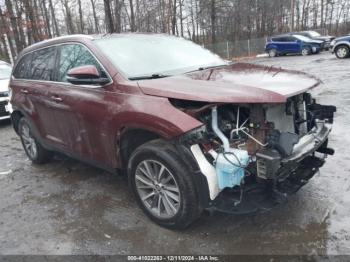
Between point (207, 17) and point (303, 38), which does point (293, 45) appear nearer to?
point (303, 38)

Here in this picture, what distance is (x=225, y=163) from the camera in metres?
2.85

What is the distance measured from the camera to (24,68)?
210 inches

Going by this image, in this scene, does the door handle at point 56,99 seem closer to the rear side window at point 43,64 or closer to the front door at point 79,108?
the front door at point 79,108

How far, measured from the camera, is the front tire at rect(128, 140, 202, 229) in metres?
3.02

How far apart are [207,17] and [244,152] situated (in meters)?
37.7

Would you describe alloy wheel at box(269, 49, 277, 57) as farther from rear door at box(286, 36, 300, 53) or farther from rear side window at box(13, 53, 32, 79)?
rear side window at box(13, 53, 32, 79)

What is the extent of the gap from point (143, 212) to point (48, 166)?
2.55 meters

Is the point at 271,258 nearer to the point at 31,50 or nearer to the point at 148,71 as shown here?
the point at 148,71

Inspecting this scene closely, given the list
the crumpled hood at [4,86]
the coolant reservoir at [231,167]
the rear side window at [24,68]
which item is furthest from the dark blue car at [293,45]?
the coolant reservoir at [231,167]

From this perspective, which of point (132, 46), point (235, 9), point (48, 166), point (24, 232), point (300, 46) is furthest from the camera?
point (235, 9)

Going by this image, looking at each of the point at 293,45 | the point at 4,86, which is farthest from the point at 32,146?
the point at 293,45

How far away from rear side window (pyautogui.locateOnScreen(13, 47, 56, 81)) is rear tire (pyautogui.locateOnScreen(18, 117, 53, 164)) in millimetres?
755

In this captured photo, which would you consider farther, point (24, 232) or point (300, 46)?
point (300, 46)

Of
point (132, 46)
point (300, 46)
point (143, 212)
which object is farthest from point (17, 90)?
point (300, 46)
